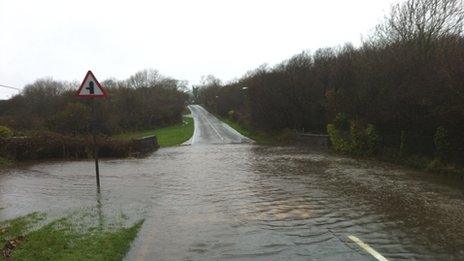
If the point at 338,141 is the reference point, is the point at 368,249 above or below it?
below

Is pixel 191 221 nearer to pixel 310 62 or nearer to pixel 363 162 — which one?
pixel 363 162

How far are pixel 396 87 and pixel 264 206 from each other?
43.8ft

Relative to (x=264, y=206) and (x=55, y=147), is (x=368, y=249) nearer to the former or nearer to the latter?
(x=264, y=206)

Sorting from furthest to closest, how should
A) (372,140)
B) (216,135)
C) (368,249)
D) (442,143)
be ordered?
(216,135) < (372,140) < (442,143) < (368,249)

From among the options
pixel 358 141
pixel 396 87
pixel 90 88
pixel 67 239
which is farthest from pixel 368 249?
pixel 358 141

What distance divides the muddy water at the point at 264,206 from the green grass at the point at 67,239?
0.33 meters

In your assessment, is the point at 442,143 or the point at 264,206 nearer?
the point at 264,206

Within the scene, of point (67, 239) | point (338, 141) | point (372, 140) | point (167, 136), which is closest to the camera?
point (67, 239)

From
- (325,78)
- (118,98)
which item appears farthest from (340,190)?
(118,98)

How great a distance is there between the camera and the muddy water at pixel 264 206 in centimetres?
733

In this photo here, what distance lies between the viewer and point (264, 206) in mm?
10664

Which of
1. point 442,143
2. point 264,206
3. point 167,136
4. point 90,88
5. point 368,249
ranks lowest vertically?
point 368,249

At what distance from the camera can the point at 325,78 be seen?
43594 mm

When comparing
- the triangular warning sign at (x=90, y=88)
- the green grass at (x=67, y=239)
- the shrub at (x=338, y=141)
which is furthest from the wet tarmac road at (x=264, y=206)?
the shrub at (x=338, y=141)
